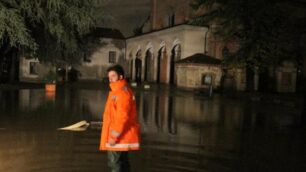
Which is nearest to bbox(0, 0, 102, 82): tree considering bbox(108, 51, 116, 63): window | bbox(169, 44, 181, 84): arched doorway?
bbox(169, 44, 181, 84): arched doorway

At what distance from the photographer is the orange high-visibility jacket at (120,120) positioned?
4.77 metres

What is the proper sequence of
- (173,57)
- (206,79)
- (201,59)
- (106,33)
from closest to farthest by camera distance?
1. (206,79)
2. (201,59)
3. (173,57)
4. (106,33)

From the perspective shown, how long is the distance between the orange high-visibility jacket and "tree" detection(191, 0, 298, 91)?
66.8 feet

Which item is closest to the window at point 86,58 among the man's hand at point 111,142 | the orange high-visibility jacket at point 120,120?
the orange high-visibility jacket at point 120,120

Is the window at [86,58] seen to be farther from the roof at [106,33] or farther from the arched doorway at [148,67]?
the arched doorway at [148,67]

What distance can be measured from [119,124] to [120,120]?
0.06 metres

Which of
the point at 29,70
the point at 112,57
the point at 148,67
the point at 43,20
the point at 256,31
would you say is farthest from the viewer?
the point at 112,57

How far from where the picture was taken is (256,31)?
2416cm

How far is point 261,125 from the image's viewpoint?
13.2m

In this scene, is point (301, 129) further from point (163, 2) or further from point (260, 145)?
point (163, 2)

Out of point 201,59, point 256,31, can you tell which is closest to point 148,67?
point 201,59

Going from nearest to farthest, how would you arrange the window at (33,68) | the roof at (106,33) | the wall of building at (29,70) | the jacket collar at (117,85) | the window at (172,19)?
the jacket collar at (117,85)
the window at (172,19)
the wall of building at (29,70)
the window at (33,68)
the roof at (106,33)

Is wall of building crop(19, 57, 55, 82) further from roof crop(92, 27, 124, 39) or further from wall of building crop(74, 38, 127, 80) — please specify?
roof crop(92, 27, 124, 39)

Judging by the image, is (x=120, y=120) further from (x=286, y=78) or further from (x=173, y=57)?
(x=173, y=57)
